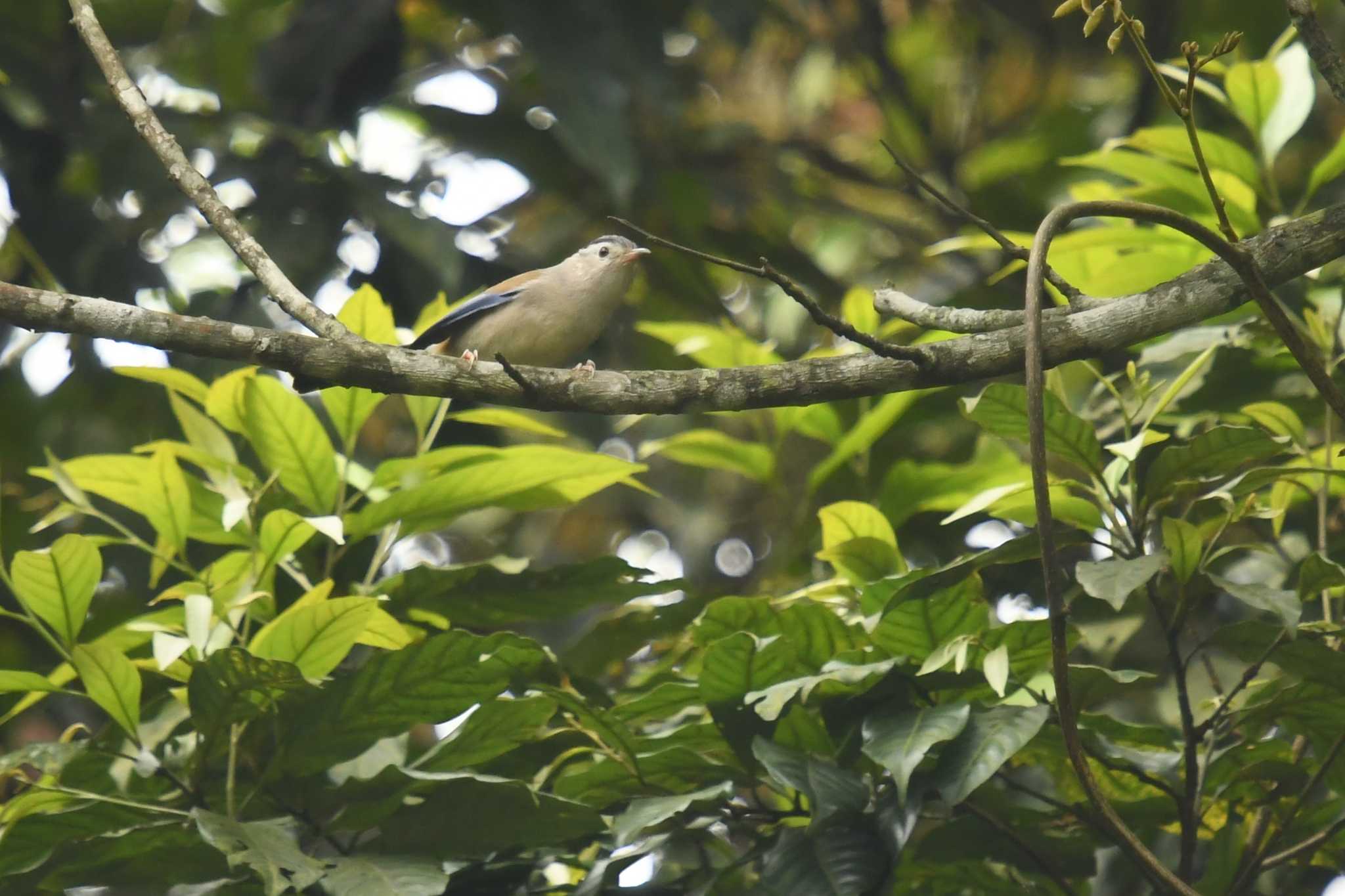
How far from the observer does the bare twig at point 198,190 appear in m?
2.82

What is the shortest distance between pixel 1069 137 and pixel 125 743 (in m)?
5.05

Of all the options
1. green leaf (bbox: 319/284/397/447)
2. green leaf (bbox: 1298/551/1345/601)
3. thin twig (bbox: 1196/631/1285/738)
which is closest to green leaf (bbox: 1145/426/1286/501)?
green leaf (bbox: 1298/551/1345/601)

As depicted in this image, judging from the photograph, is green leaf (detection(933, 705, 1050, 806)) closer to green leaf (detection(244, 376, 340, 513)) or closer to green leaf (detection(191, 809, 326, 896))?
green leaf (detection(191, 809, 326, 896))

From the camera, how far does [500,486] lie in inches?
135

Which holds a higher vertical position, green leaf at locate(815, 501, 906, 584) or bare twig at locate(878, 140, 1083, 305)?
bare twig at locate(878, 140, 1083, 305)

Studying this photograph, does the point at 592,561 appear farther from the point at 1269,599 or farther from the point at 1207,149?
the point at 1207,149

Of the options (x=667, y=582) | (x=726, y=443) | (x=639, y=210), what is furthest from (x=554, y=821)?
(x=639, y=210)

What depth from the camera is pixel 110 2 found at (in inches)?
241

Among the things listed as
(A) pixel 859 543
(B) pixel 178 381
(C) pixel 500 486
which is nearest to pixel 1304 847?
(A) pixel 859 543

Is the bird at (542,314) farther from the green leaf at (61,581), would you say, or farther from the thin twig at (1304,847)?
the thin twig at (1304,847)

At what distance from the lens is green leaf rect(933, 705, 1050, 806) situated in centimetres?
256

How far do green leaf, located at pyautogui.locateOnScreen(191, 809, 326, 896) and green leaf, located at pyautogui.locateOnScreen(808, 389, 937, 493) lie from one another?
6.39 ft

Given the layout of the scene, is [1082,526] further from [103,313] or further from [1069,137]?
[1069,137]

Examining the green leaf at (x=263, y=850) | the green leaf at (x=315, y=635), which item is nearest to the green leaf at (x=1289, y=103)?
the green leaf at (x=315, y=635)
